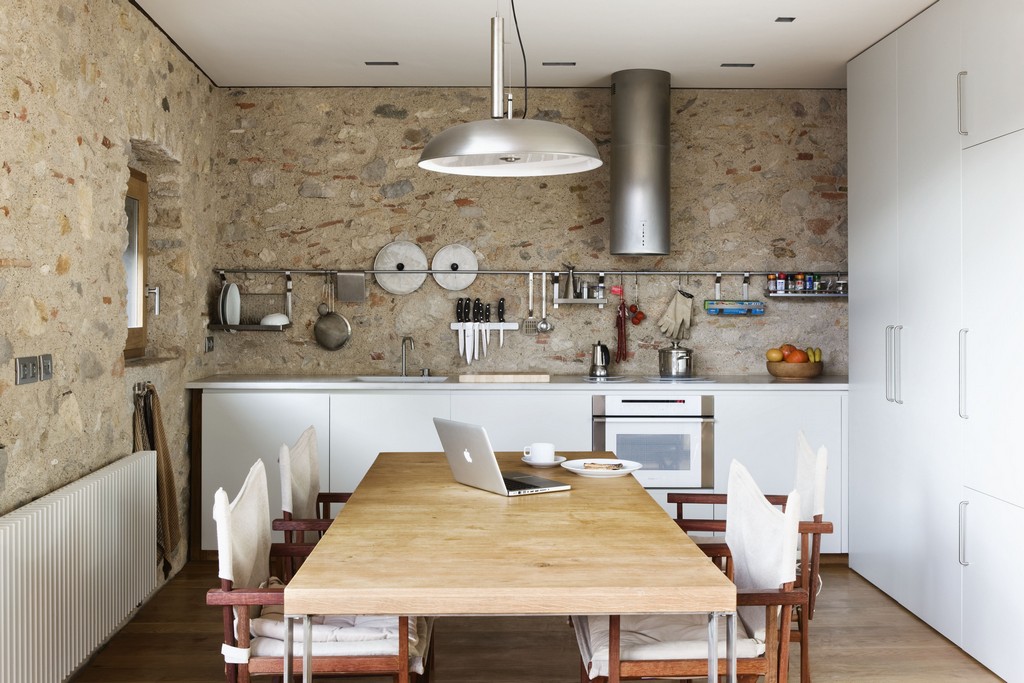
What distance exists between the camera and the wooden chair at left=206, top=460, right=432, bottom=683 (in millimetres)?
2293

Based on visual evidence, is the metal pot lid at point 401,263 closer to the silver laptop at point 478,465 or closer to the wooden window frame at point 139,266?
the wooden window frame at point 139,266

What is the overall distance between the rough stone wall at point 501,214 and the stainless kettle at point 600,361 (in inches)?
7.9

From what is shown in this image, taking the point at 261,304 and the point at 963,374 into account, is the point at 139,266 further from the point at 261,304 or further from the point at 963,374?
the point at 963,374

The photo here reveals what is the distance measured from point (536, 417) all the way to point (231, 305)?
1.96m

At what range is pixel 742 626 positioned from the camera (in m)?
2.60

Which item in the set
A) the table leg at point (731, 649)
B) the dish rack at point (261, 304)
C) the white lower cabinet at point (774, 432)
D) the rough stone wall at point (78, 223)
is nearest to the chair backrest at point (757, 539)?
the table leg at point (731, 649)

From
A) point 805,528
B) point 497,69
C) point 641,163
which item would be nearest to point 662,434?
point 641,163

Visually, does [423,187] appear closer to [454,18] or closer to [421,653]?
[454,18]

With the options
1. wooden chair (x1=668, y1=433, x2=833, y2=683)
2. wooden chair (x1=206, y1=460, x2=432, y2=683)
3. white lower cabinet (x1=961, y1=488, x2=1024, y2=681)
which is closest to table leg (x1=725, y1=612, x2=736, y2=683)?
wooden chair (x1=668, y1=433, x2=833, y2=683)

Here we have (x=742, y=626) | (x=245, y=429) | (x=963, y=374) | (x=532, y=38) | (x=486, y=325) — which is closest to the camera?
(x=742, y=626)

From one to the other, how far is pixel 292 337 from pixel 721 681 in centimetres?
363

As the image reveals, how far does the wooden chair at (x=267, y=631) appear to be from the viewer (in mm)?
2293

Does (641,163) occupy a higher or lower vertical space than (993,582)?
higher

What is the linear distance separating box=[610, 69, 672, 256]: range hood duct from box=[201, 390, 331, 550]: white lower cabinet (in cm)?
197
